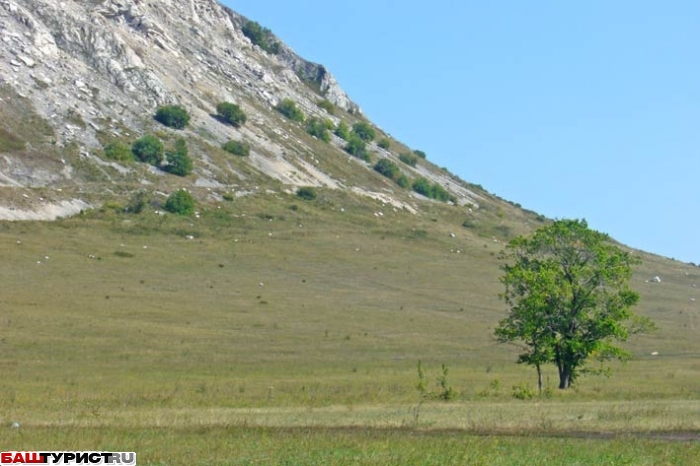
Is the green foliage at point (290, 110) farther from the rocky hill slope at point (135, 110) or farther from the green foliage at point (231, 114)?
the green foliage at point (231, 114)

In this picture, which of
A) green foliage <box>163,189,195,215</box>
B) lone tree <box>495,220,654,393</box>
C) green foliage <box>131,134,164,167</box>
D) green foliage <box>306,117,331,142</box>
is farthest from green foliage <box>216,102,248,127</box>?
lone tree <box>495,220,654,393</box>

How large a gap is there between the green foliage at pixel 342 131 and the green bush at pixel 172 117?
134 ft

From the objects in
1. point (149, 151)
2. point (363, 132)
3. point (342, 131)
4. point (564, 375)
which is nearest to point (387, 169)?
point (342, 131)

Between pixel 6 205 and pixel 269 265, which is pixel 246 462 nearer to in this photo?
pixel 269 265

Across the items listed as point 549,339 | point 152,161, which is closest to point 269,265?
point 152,161

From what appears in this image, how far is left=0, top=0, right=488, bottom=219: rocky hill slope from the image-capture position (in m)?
117

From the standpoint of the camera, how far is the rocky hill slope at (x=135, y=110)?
116562 mm

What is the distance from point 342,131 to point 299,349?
11859 centimetres

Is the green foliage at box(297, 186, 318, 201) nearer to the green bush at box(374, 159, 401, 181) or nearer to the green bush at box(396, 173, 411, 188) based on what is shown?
the green bush at box(396, 173, 411, 188)

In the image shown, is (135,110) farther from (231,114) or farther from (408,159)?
(408,159)

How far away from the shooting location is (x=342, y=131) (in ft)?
580

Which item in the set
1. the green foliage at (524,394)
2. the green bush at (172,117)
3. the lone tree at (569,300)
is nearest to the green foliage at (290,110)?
the green bush at (172,117)

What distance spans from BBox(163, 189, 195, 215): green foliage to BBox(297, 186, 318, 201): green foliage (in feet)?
59.1

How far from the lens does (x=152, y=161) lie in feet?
414
